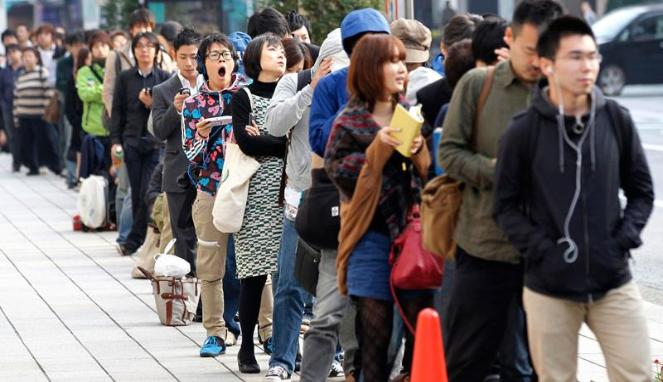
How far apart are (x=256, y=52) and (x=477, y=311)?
280 cm

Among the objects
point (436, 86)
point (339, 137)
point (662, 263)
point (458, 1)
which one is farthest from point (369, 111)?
point (458, 1)

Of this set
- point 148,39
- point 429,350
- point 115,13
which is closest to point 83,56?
point 148,39

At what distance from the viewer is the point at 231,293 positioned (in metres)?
9.45

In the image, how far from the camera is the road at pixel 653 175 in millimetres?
12109

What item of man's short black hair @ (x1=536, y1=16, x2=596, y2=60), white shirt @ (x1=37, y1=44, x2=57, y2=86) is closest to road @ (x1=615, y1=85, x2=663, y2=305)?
man's short black hair @ (x1=536, y1=16, x2=596, y2=60)

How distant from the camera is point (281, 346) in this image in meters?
8.05

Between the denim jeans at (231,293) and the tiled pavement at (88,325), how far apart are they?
0.17 meters

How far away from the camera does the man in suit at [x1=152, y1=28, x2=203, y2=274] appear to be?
10367mm

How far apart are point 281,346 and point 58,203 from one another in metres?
11.6

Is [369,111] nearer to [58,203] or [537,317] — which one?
[537,317]

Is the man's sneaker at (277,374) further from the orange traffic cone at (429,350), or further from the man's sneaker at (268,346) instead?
the orange traffic cone at (429,350)

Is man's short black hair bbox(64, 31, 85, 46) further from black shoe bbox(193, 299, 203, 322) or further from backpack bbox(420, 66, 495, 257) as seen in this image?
backpack bbox(420, 66, 495, 257)

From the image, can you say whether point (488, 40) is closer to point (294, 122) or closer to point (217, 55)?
point (294, 122)

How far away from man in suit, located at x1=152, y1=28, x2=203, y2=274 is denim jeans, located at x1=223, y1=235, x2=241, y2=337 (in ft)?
2.84
